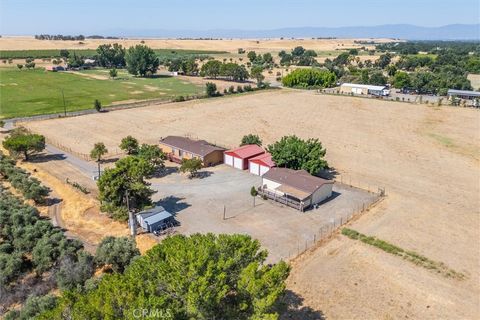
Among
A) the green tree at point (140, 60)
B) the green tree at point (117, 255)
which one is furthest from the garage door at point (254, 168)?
the green tree at point (140, 60)

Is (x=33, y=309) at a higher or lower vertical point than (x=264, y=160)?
lower

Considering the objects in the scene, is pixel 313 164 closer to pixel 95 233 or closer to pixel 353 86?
pixel 95 233

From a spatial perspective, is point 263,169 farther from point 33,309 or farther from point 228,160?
point 33,309

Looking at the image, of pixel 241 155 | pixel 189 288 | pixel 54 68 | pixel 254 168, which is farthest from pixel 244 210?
pixel 54 68

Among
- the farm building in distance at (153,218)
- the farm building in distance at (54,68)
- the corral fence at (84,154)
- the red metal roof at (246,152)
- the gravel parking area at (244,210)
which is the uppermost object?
the farm building in distance at (54,68)

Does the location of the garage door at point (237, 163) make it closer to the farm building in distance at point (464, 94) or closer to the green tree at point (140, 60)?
the farm building in distance at point (464, 94)

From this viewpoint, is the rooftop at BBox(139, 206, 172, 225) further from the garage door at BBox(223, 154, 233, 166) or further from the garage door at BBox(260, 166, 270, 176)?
the garage door at BBox(223, 154, 233, 166)
